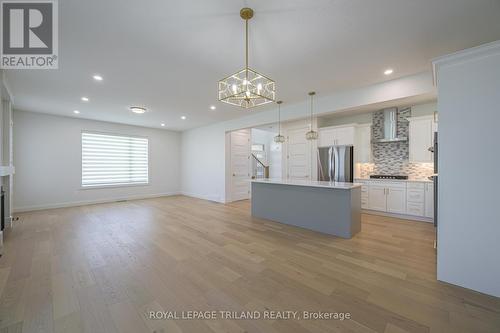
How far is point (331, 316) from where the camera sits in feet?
5.41

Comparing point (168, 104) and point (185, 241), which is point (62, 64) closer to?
point (168, 104)

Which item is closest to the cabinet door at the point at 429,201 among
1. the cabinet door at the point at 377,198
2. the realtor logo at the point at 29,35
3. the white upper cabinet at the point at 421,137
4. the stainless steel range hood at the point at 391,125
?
the white upper cabinet at the point at 421,137

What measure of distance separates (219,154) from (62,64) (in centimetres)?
446

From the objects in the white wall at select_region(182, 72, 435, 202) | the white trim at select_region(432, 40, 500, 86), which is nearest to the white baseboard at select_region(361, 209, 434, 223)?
the white wall at select_region(182, 72, 435, 202)

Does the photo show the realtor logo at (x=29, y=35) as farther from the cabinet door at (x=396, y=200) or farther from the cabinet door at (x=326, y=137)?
the cabinet door at (x=396, y=200)

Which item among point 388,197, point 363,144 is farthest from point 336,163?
point 388,197

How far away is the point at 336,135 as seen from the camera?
5.28 metres

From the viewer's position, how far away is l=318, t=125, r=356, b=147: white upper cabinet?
5066 millimetres

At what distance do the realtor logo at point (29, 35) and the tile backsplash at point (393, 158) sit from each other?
621cm

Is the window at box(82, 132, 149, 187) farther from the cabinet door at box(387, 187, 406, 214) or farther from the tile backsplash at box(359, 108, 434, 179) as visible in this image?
the cabinet door at box(387, 187, 406, 214)

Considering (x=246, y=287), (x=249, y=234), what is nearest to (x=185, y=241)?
(x=249, y=234)

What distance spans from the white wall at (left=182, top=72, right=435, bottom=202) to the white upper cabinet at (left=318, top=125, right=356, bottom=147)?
110 centimetres

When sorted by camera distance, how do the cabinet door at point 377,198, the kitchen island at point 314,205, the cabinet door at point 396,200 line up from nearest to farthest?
the kitchen island at point 314,205, the cabinet door at point 396,200, the cabinet door at point 377,198

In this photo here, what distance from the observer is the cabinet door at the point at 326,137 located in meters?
5.35
